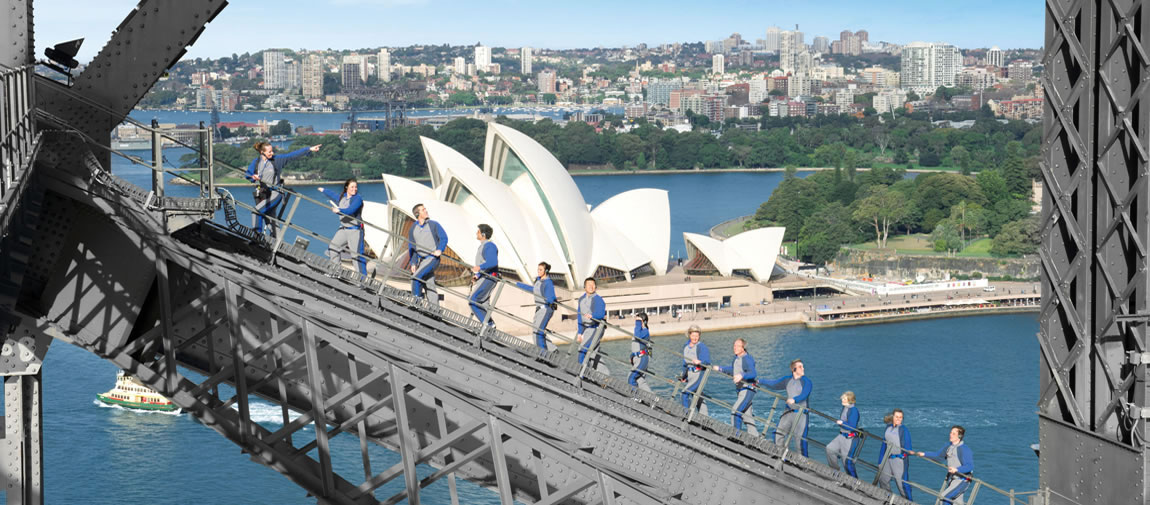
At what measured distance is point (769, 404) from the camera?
2580cm

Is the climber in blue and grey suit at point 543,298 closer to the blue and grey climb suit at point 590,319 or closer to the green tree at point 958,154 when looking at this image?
the blue and grey climb suit at point 590,319

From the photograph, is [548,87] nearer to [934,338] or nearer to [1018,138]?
[1018,138]

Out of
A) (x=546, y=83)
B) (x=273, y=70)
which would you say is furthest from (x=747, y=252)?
(x=546, y=83)

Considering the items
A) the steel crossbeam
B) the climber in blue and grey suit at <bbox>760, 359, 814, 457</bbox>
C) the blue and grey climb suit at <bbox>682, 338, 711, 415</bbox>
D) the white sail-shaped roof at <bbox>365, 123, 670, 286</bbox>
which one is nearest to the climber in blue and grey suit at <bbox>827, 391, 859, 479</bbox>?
the climber in blue and grey suit at <bbox>760, 359, 814, 457</bbox>

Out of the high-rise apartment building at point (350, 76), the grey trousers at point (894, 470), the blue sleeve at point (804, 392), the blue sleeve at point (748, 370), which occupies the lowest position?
the grey trousers at point (894, 470)

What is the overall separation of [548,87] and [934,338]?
130 m

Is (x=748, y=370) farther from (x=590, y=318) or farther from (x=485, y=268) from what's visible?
(x=485, y=268)

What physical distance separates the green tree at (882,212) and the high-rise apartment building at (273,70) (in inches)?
4088

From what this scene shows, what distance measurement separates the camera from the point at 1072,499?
3.85m

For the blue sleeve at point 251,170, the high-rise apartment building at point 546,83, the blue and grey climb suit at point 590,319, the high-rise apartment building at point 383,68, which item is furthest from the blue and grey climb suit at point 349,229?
the high-rise apartment building at point 546,83

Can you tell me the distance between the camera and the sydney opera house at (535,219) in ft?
112

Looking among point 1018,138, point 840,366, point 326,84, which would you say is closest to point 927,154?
point 1018,138

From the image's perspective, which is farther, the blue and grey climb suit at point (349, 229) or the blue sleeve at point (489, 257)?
the blue and grey climb suit at point (349, 229)

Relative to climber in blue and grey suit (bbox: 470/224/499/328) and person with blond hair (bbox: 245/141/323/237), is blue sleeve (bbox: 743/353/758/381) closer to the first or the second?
climber in blue and grey suit (bbox: 470/224/499/328)
